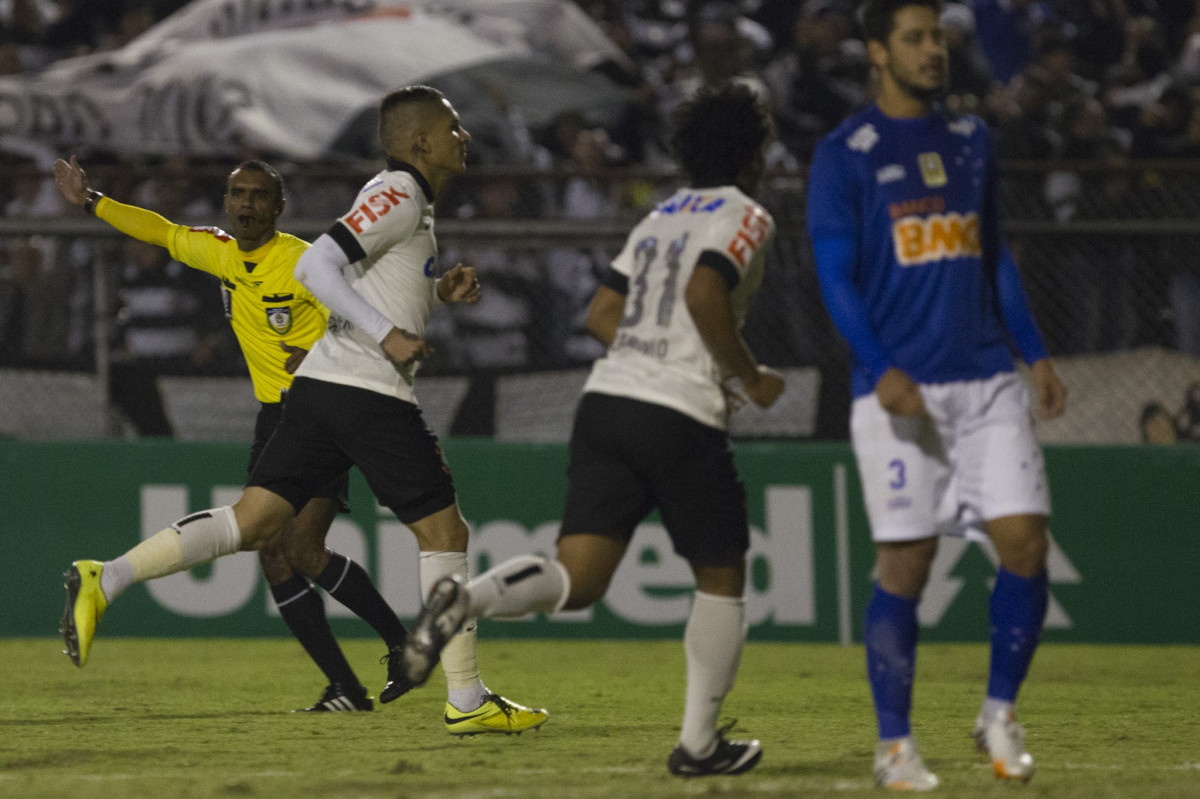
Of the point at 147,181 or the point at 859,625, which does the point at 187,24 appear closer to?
the point at 147,181

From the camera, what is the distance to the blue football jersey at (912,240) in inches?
168

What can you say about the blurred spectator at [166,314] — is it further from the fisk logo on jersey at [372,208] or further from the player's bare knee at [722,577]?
the player's bare knee at [722,577]

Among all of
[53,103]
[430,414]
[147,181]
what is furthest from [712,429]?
[53,103]

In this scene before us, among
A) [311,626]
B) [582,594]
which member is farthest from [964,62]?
[582,594]

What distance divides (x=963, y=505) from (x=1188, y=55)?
32.5 ft

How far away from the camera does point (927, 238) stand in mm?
4277

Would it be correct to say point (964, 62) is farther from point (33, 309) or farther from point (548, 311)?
point (33, 309)

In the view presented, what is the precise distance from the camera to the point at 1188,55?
12859 millimetres

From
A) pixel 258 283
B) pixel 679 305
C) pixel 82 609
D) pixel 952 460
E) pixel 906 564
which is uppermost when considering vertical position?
pixel 679 305

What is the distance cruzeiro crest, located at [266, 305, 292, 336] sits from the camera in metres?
6.04

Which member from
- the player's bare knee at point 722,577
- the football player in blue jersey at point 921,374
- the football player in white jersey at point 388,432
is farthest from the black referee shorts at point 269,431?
the football player in blue jersey at point 921,374

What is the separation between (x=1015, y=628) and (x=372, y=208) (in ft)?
7.89

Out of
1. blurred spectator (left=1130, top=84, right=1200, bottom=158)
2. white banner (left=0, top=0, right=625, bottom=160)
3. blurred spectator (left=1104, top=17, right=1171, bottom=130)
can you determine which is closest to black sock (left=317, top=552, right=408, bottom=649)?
white banner (left=0, top=0, right=625, bottom=160)

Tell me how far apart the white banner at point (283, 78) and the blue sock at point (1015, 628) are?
7.34 m
